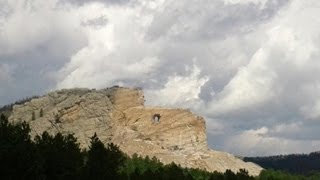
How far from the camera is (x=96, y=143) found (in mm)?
78312

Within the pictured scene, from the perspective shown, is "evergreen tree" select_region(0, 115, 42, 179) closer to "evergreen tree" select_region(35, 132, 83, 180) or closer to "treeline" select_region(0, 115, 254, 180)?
"treeline" select_region(0, 115, 254, 180)

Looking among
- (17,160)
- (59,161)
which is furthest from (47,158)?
(17,160)

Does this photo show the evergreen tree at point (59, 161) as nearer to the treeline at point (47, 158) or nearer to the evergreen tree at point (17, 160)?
the treeline at point (47, 158)

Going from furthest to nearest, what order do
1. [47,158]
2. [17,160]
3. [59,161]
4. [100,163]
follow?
[100,163], [59,161], [47,158], [17,160]

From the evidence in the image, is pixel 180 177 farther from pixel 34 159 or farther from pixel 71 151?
pixel 34 159

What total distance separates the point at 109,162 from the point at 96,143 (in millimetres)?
2651

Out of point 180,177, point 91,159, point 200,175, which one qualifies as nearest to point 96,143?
point 91,159

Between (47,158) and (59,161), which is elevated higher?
(47,158)

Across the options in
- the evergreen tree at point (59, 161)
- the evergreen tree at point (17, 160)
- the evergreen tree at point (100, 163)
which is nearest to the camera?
the evergreen tree at point (17, 160)

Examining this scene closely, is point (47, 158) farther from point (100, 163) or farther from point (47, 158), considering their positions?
point (100, 163)

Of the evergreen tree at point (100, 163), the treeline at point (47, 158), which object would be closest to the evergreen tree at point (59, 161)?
the treeline at point (47, 158)

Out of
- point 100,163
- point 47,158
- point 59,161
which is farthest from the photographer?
point 100,163

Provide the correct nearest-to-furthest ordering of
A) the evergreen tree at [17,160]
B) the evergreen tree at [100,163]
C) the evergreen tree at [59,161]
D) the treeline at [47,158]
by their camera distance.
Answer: the evergreen tree at [17,160]
the treeline at [47,158]
the evergreen tree at [59,161]
the evergreen tree at [100,163]

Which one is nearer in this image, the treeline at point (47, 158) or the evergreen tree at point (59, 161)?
the treeline at point (47, 158)
